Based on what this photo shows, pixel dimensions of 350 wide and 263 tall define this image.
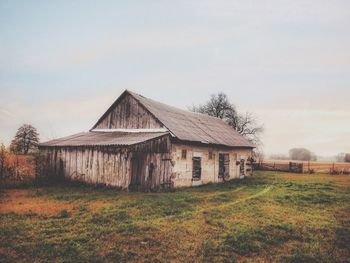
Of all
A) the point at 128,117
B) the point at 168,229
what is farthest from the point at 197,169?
the point at 168,229

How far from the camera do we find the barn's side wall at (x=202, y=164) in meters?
17.6

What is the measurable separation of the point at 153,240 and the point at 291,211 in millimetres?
6463

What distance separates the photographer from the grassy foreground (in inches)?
265

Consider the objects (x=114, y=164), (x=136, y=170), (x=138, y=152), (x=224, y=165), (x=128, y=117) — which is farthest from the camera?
(x=224, y=165)

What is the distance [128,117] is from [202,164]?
5.88 m

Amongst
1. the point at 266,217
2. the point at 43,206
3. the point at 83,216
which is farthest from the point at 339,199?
the point at 43,206

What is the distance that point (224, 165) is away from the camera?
2325 cm

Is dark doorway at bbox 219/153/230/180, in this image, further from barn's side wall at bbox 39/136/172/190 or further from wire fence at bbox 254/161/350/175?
wire fence at bbox 254/161/350/175

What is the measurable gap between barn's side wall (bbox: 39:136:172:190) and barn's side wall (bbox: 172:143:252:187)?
2.58ft

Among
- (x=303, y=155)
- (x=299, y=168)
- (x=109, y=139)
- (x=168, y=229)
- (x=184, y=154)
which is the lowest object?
(x=168, y=229)

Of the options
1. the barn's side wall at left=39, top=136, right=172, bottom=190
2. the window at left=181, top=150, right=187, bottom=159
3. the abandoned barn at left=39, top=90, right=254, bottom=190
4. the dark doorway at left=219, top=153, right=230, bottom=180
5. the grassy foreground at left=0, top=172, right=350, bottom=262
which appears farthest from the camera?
the dark doorway at left=219, top=153, right=230, bottom=180

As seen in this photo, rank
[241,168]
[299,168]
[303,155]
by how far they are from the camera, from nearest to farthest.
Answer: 1. [241,168]
2. [299,168]
3. [303,155]

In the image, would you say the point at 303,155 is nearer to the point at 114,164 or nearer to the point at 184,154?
the point at 184,154

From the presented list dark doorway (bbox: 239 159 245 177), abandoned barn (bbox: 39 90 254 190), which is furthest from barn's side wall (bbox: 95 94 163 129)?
dark doorway (bbox: 239 159 245 177)
